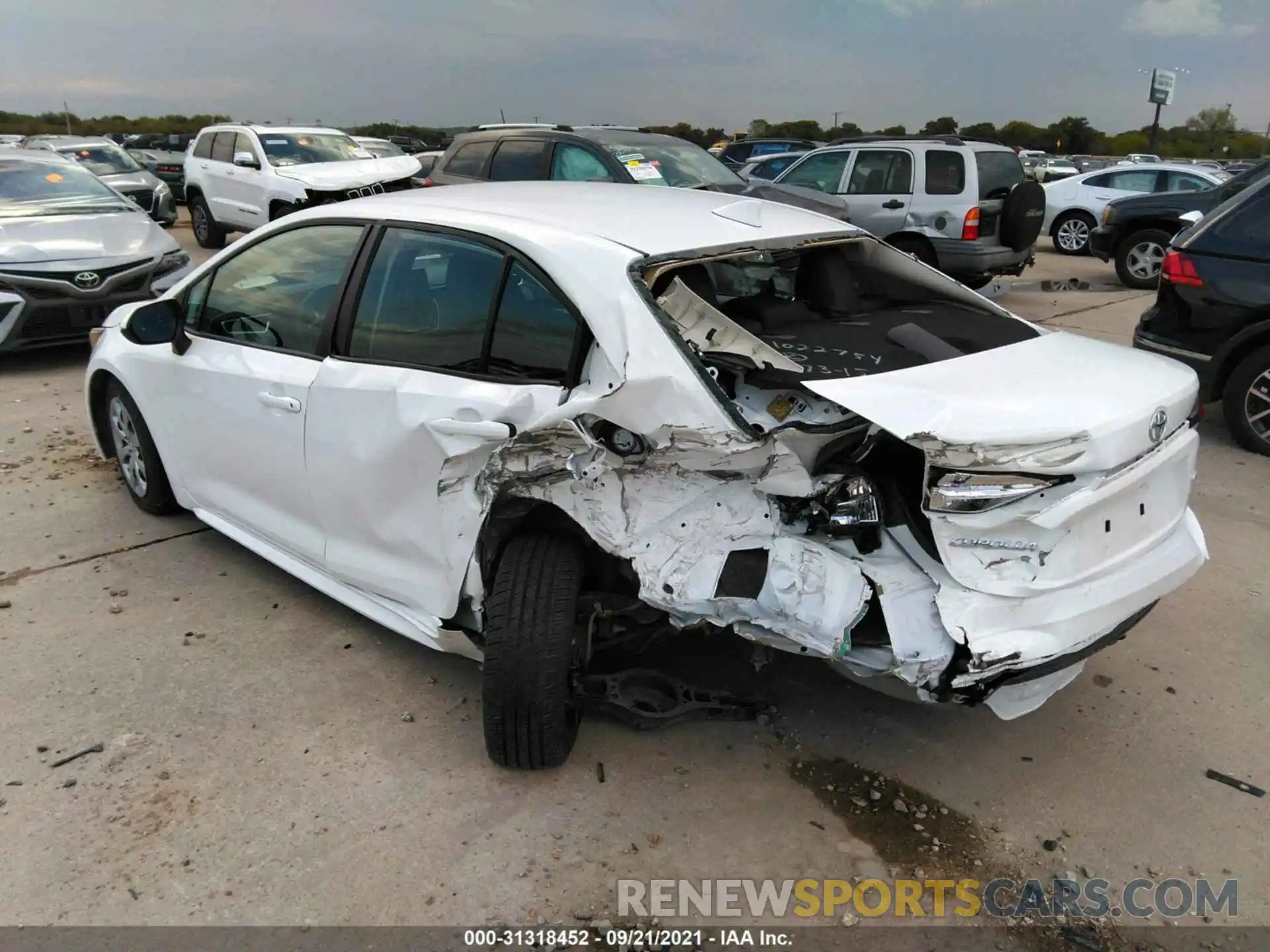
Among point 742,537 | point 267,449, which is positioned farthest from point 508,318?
point 267,449

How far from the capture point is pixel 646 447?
8.21ft

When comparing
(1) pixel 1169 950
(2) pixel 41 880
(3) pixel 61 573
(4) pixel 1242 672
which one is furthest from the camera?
(3) pixel 61 573

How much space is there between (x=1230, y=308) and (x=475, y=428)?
500 cm

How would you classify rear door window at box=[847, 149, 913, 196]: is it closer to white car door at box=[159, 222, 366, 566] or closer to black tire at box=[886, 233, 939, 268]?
→ black tire at box=[886, 233, 939, 268]

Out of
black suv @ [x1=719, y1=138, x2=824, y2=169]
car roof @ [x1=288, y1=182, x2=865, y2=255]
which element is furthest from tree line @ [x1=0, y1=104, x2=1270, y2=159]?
car roof @ [x1=288, y1=182, x2=865, y2=255]

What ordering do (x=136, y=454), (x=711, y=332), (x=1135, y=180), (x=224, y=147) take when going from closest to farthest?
1. (x=711, y=332)
2. (x=136, y=454)
3. (x=224, y=147)
4. (x=1135, y=180)

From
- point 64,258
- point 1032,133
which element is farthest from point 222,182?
point 1032,133

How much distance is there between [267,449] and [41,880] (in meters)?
1.57

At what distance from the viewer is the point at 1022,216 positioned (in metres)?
9.62

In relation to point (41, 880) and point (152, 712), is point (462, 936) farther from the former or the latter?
point (152, 712)

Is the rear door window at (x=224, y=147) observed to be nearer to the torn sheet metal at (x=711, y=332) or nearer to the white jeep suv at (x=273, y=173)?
the white jeep suv at (x=273, y=173)

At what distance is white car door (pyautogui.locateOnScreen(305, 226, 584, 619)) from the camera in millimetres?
2717

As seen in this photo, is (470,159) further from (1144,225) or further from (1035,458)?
(1144,225)

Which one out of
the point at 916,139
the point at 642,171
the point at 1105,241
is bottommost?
the point at 1105,241
